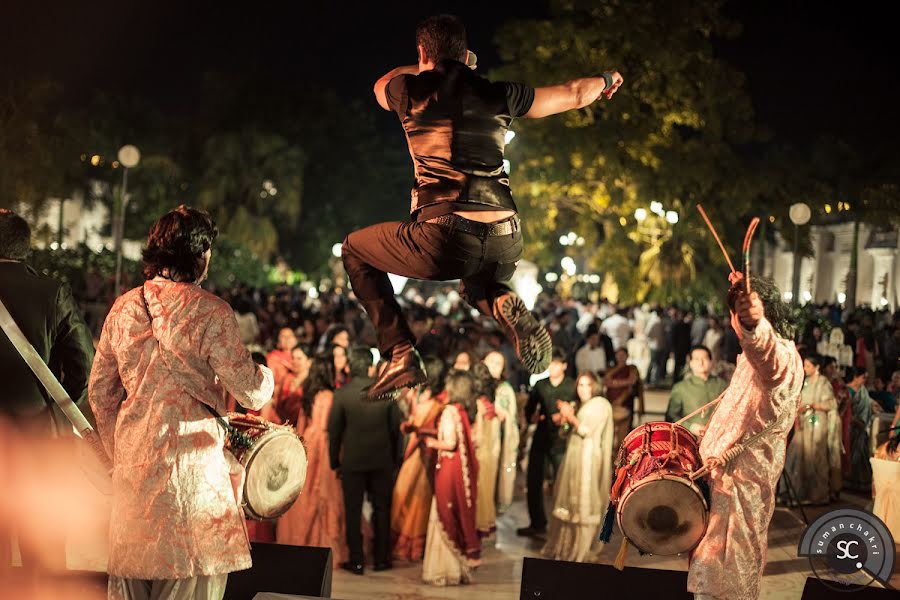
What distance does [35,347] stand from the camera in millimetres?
4840

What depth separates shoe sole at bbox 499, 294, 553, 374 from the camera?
4195 mm

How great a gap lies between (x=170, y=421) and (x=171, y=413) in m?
0.03

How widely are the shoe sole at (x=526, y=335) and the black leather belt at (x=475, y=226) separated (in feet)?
1.00

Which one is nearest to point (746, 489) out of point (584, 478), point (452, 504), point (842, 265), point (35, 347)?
point (35, 347)

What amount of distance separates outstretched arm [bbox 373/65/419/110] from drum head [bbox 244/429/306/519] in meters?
1.44

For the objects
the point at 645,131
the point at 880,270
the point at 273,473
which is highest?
the point at 645,131

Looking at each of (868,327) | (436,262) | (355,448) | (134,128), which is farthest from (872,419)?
(134,128)

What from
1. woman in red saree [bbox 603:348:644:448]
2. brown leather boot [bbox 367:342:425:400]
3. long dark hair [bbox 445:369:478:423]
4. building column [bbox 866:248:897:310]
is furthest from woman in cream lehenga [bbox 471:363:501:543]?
building column [bbox 866:248:897:310]

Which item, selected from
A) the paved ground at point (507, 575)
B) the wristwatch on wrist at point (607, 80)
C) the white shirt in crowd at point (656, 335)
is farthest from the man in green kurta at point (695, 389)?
the white shirt in crowd at point (656, 335)

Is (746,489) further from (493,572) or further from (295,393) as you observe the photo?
(295,393)

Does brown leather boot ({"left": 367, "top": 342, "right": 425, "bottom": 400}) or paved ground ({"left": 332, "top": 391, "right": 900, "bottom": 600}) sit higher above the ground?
brown leather boot ({"left": 367, "top": 342, "right": 425, "bottom": 400})

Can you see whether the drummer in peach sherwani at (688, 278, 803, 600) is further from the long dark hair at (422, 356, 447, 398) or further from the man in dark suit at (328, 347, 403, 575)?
the long dark hair at (422, 356, 447, 398)

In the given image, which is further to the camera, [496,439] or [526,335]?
[496,439]

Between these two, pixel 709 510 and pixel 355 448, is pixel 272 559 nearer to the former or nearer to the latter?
pixel 709 510
